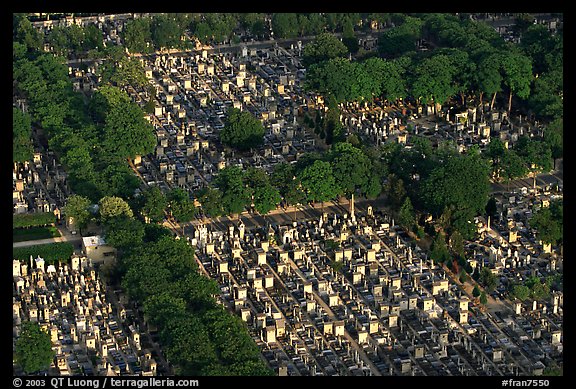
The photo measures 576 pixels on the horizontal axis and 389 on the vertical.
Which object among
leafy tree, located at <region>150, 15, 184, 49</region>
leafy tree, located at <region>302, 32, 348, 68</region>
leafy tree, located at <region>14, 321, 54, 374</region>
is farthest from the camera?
leafy tree, located at <region>150, 15, 184, 49</region>

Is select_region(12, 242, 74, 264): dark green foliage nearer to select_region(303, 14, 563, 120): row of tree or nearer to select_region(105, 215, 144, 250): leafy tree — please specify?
select_region(105, 215, 144, 250): leafy tree

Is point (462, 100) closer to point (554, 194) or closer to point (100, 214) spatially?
point (554, 194)

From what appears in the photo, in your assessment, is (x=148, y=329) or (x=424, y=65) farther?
(x=424, y=65)

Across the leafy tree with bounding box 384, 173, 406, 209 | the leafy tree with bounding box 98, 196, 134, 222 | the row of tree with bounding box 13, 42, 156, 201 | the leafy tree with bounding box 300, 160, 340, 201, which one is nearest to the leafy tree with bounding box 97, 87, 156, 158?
the row of tree with bounding box 13, 42, 156, 201

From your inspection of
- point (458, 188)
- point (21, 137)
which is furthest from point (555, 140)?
point (21, 137)

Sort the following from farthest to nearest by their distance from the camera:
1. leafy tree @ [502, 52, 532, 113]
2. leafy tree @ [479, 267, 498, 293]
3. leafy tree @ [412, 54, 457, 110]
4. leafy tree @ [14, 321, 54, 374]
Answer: leafy tree @ [502, 52, 532, 113], leafy tree @ [412, 54, 457, 110], leafy tree @ [479, 267, 498, 293], leafy tree @ [14, 321, 54, 374]

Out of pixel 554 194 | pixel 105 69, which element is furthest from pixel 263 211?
pixel 105 69
